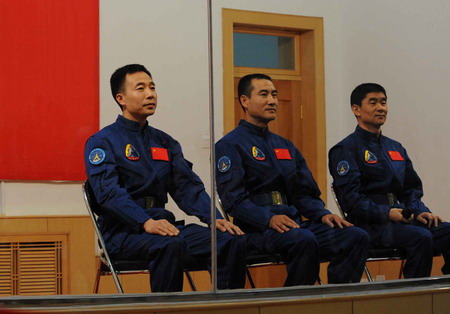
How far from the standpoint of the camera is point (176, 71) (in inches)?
131

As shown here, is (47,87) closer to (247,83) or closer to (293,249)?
(247,83)

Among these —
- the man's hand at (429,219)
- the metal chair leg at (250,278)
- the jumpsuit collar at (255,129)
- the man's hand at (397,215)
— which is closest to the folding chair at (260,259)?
the metal chair leg at (250,278)

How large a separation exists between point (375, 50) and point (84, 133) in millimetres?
1467

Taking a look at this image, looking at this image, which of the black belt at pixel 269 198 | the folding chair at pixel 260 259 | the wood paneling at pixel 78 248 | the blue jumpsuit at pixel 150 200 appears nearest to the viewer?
the wood paneling at pixel 78 248

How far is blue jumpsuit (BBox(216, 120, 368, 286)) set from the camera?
3.46 meters

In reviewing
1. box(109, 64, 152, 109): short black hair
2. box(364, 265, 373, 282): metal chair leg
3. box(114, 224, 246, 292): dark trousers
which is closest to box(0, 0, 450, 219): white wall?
box(109, 64, 152, 109): short black hair

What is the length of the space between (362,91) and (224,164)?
82 cm

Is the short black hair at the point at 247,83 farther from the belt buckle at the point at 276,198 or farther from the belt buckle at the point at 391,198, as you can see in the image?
the belt buckle at the point at 391,198

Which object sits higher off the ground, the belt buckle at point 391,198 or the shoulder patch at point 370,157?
the shoulder patch at point 370,157

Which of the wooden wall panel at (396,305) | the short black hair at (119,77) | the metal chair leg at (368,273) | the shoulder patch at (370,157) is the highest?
the short black hair at (119,77)

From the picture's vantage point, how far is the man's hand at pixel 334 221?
3.69 m

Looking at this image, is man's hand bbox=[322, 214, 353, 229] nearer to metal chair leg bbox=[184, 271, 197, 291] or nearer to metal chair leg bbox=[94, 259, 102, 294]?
metal chair leg bbox=[184, 271, 197, 291]

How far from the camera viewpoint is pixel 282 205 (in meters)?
3.57

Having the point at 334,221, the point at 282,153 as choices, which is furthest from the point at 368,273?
the point at 282,153
